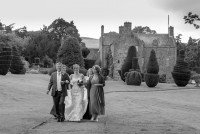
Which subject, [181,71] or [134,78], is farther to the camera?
[181,71]

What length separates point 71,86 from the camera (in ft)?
51.5

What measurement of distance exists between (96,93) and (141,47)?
55.8m

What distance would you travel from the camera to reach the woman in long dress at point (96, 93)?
15.5 meters

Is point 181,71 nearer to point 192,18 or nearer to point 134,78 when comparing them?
point 134,78

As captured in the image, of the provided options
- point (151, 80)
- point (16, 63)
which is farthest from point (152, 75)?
point (16, 63)

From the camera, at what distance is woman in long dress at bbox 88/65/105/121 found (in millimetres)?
15523

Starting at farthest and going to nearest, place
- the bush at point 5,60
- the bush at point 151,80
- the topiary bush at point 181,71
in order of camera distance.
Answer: the topiary bush at point 181,71
the bush at point 151,80
the bush at point 5,60

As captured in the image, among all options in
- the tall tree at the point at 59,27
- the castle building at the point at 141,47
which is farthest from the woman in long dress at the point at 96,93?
the tall tree at the point at 59,27

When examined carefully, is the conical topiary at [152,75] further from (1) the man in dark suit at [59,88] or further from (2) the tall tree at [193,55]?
(2) the tall tree at [193,55]

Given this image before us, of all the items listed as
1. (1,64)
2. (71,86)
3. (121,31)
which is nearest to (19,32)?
(121,31)

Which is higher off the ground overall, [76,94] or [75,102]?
[76,94]

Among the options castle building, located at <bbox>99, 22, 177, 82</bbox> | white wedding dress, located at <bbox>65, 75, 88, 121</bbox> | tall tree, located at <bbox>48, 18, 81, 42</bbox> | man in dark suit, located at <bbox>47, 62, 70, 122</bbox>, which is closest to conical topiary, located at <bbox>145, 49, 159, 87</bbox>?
castle building, located at <bbox>99, 22, 177, 82</bbox>

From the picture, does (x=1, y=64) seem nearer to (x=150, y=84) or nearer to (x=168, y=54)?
(x=150, y=84)

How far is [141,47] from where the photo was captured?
70.9 metres
